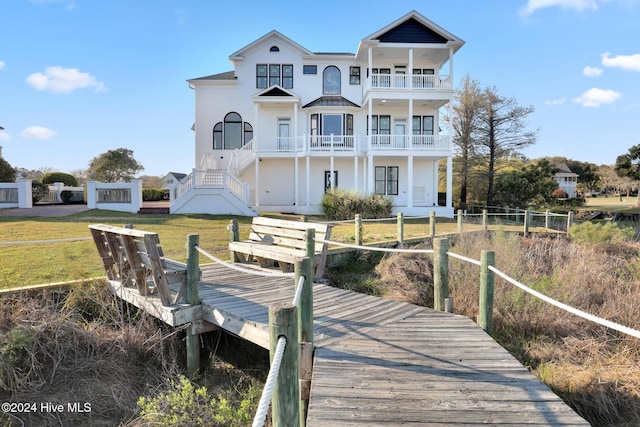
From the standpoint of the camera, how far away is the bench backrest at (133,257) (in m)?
5.12

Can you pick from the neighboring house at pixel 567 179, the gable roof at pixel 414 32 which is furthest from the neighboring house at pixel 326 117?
the neighboring house at pixel 567 179

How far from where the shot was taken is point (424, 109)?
25.2 meters

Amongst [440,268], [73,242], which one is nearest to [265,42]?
[73,242]

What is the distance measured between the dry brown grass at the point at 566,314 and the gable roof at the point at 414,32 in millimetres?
16374

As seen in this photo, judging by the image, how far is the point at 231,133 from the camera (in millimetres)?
24656

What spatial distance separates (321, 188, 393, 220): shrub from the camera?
18.4m

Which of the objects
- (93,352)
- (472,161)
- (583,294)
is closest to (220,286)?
(93,352)

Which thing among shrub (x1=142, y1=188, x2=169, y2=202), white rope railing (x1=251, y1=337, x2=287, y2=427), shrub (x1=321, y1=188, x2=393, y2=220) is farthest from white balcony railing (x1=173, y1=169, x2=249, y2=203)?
white rope railing (x1=251, y1=337, x2=287, y2=427)

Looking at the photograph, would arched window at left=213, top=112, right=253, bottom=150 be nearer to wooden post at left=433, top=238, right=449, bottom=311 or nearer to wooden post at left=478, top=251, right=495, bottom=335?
wooden post at left=433, top=238, right=449, bottom=311

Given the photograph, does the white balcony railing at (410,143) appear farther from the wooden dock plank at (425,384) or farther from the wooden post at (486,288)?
the wooden dock plank at (425,384)

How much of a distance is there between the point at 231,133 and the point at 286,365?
2374cm

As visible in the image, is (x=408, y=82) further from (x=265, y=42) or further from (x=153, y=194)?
(x=153, y=194)

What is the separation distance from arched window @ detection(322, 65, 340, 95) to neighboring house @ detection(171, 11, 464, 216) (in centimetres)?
6

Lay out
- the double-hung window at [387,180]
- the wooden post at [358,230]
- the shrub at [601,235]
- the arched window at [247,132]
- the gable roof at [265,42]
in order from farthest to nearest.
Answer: the double-hung window at [387,180]
the arched window at [247,132]
the gable roof at [265,42]
the shrub at [601,235]
the wooden post at [358,230]
